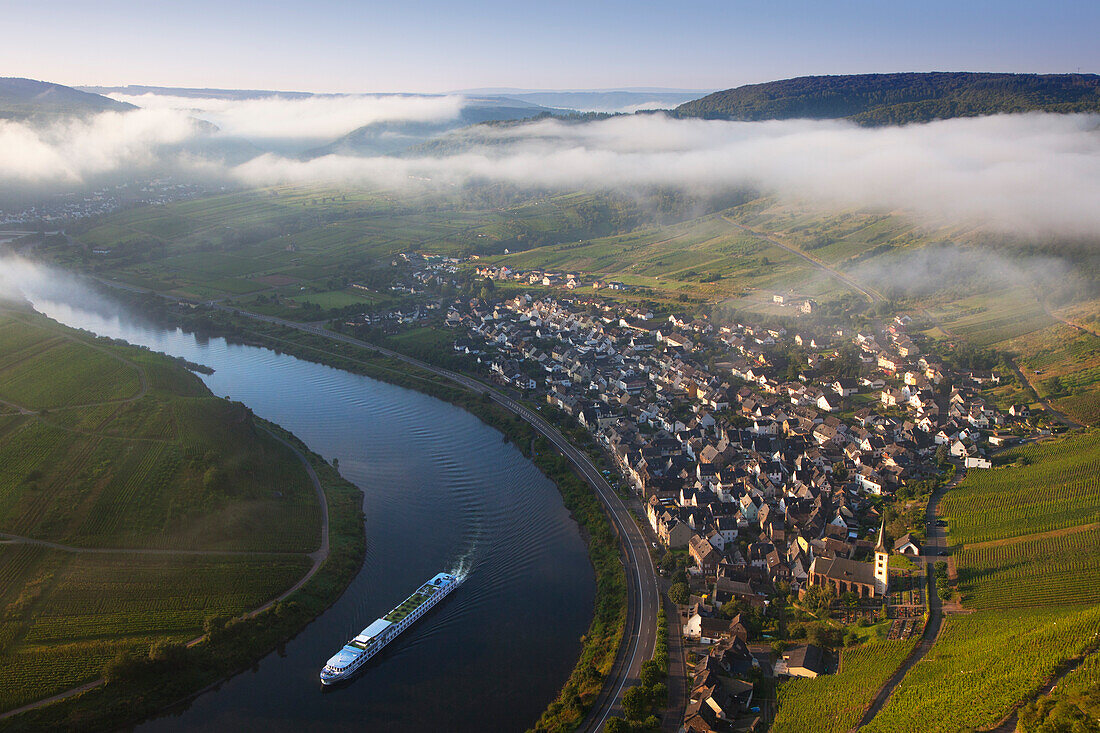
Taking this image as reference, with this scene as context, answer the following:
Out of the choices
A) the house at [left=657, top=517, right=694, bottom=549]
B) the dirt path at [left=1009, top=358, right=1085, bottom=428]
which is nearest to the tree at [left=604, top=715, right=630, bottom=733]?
the house at [left=657, top=517, right=694, bottom=549]

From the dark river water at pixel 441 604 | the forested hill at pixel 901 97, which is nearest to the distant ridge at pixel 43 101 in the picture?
the forested hill at pixel 901 97

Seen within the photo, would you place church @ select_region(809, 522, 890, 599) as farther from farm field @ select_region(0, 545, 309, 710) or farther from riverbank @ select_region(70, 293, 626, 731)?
farm field @ select_region(0, 545, 309, 710)

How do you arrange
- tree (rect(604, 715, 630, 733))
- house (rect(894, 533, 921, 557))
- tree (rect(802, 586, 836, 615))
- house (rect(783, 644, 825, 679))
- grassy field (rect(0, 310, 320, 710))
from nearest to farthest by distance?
tree (rect(604, 715, 630, 733))
house (rect(783, 644, 825, 679))
grassy field (rect(0, 310, 320, 710))
tree (rect(802, 586, 836, 615))
house (rect(894, 533, 921, 557))

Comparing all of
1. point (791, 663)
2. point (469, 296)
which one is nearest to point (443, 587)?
point (791, 663)

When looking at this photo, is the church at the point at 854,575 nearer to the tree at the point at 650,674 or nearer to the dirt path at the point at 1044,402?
the tree at the point at 650,674

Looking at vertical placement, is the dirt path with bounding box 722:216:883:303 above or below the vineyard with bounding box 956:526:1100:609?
above
